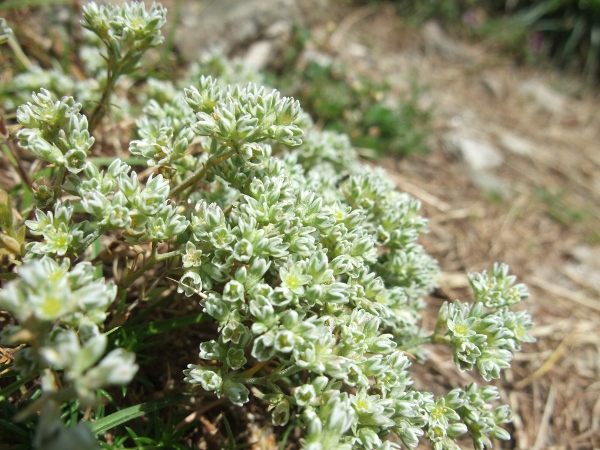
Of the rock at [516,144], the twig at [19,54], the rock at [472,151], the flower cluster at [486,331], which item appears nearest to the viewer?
the flower cluster at [486,331]

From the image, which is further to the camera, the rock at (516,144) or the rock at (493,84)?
the rock at (493,84)

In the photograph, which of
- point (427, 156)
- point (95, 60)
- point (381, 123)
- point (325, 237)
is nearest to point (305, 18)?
point (381, 123)

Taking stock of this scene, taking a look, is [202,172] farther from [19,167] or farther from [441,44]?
[441,44]

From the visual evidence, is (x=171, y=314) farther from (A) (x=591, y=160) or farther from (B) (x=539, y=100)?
(B) (x=539, y=100)

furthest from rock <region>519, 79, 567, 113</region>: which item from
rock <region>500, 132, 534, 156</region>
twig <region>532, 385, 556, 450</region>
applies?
twig <region>532, 385, 556, 450</region>

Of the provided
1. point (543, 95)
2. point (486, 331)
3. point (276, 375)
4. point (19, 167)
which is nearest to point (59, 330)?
point (276, 375)

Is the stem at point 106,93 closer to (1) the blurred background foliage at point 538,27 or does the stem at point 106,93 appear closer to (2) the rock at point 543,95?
(1) the blurred background foliage at point 538,27

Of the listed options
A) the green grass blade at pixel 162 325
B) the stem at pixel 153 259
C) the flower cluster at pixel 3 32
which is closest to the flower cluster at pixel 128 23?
the flower cluster at pixel 3 32
